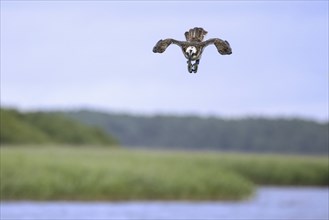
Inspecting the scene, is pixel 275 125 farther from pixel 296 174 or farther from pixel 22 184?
pixel 22 184

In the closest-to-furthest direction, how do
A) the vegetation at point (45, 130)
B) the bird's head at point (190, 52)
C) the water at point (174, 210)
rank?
1. the bird's head at point (190, 52)
2. the water at point (174, 210)
3. the vegetation at point (45, 130)

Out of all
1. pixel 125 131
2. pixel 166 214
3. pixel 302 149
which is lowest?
pixel 166 214

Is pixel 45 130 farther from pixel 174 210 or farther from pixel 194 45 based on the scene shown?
pixel 194 45

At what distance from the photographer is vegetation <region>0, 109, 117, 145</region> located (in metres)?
37.6

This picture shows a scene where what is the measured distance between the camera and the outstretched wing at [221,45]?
9.97 meters

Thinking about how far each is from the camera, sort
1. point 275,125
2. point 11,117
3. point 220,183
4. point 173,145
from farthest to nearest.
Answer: point 173,145 → point 275,125 → point 11,117 → point 220,183

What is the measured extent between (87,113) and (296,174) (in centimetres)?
2386

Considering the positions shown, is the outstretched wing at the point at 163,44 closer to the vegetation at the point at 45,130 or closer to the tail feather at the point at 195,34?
the tail feather at the point at 195,34

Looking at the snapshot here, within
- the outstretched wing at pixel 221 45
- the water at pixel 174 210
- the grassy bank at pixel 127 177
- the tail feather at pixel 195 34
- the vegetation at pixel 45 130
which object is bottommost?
the outstretched wing at pixel 221 45

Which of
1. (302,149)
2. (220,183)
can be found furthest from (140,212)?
(302,149)

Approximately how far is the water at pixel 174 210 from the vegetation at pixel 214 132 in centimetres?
273

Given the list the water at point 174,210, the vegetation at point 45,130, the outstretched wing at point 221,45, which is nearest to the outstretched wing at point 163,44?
the outstretched wing at point 221,45

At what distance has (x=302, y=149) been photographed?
35.9 meters

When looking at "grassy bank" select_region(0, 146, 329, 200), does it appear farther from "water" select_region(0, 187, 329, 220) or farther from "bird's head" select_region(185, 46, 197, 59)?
"bird's head" select_region(185, 46, 197, 59)
